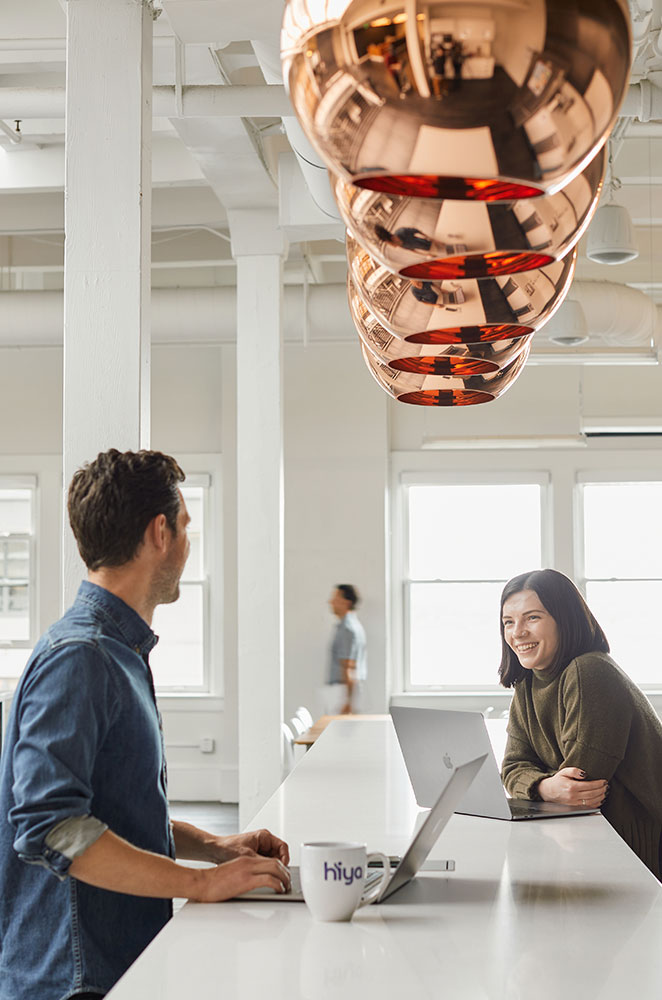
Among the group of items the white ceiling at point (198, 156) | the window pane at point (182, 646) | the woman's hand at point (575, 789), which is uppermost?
the white ceiling at point (198, 156)

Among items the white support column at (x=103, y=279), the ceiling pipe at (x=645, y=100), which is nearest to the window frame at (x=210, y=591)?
the ceiling pipe at (x=645, y=100)

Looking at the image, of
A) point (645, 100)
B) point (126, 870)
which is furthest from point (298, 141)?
point (126, 870)

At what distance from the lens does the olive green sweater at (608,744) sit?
2.52 meters

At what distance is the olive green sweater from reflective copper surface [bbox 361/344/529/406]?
2.53 ft

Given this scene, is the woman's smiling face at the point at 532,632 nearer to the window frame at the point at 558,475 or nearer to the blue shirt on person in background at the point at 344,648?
the blue shirt on person in background at the point at 344,648

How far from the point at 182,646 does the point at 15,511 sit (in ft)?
6.08

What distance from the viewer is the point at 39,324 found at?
26.9 ft

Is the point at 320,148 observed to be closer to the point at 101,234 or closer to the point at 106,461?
the point at 106,461

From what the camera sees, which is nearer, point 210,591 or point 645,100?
point 645,100

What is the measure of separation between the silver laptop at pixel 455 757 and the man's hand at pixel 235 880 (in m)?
0.44

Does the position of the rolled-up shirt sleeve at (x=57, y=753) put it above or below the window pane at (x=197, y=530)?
below

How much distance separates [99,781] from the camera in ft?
5.79

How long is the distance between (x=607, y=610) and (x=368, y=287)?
27.2 feet

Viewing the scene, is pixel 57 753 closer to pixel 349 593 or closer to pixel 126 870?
pixel 126 870
